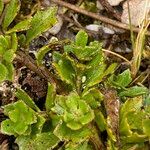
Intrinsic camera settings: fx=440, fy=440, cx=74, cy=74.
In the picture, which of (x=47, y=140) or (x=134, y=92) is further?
(x=134, y=92)

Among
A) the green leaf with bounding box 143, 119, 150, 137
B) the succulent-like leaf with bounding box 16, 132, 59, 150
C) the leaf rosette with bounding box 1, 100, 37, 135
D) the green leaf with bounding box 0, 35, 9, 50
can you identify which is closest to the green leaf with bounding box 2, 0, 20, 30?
the green leaf with bounding box 0, 35, 9, 50

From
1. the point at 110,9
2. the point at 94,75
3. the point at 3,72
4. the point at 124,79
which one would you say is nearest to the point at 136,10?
the point at 110,9

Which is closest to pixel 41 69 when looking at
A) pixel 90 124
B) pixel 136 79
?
pixel 90 124

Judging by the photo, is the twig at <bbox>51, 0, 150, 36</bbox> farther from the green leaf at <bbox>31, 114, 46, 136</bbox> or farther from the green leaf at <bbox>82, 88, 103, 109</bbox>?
the green leaf at <bbox>31, 114, 46, 136</bbox>

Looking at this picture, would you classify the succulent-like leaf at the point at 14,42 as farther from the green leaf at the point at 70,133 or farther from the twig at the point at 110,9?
the twig at the point at 110,9

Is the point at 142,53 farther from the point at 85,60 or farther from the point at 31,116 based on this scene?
the point at 31,116

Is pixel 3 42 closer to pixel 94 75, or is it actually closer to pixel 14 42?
pixel 14 42
